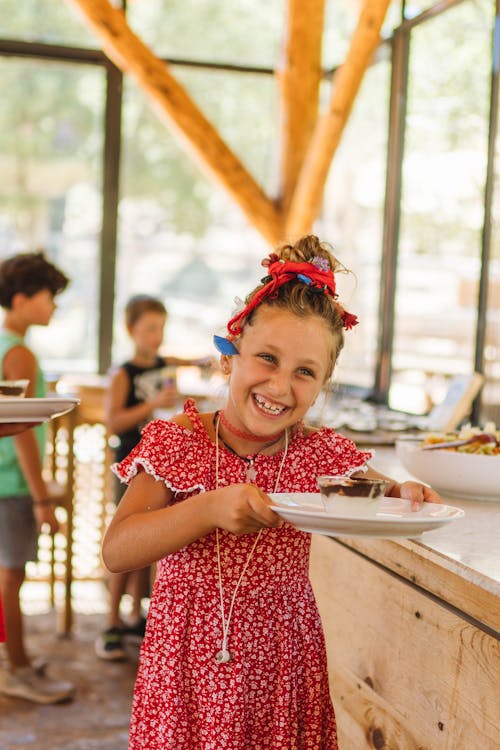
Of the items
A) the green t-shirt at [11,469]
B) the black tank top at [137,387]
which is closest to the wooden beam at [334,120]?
the black tank top at [137,387]

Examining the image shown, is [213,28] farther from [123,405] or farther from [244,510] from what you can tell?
[244,510]

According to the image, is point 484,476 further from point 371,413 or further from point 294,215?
point 294,215

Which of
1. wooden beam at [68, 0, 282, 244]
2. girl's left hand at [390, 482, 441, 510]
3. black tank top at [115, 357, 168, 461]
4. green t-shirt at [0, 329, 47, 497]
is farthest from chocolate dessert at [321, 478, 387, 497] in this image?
wooden beam at [68, 0, 282, 244]

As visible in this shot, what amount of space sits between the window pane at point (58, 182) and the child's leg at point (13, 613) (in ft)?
7.46

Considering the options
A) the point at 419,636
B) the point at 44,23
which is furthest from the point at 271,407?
the point at 44,23

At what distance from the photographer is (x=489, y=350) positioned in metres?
4.23

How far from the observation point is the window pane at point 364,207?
17.4 feet

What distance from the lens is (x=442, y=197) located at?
4645mm

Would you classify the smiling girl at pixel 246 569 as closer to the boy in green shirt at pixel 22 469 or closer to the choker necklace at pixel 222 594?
the choker necklace at pixel 222 594

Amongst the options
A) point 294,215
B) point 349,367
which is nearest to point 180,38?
point 294,215

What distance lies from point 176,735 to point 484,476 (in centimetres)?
87

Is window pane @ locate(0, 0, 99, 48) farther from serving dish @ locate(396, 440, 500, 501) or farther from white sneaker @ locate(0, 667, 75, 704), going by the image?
serving dish @ locate(396, 440, 500, 501)

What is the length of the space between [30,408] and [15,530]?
60.3 inches

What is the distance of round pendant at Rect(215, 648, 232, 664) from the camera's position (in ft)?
5.26
